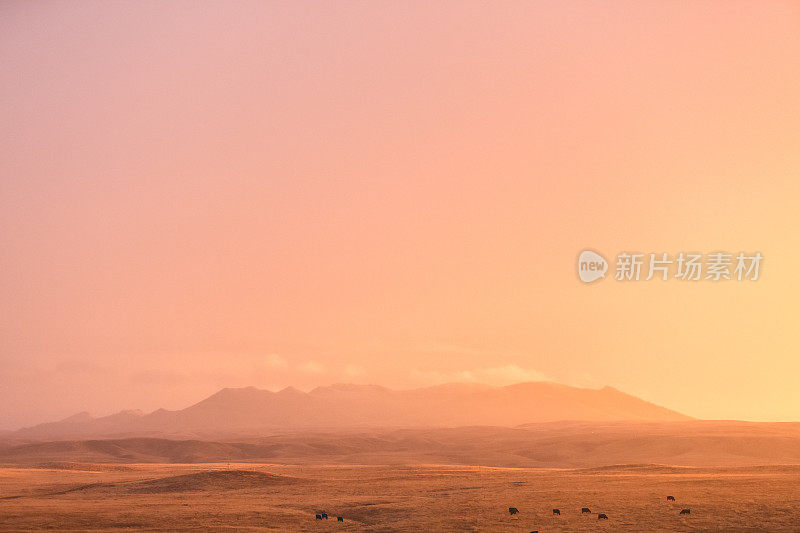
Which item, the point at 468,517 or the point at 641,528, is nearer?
the point at 641,528

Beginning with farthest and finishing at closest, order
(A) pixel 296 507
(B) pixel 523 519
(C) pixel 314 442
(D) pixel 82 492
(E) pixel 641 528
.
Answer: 1. (C) pixel 314 442
2. (D) pixel 82 492
3. (A) pixel 296 507
4. (B) pixel 523 519
5. (E) pixel 641 528

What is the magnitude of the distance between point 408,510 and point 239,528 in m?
10.2

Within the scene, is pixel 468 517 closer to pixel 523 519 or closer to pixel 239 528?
pixel 523 519

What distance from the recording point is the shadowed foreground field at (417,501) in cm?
3816

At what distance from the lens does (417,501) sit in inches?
1869

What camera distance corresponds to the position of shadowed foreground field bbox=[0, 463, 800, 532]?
38.2 metres

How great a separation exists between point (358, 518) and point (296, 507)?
588 cm

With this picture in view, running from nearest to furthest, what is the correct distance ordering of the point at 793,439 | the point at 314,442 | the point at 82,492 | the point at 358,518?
the point at 358,518
the point at 82,492
the point at 793,439
the point at 314,442

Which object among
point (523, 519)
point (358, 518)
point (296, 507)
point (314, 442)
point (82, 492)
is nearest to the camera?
point (523, 519)

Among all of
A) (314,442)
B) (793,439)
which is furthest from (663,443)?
(314,442)

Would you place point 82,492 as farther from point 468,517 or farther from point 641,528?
point 641,528

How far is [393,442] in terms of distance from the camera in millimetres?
153500

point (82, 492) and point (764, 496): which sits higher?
point (764, 496)

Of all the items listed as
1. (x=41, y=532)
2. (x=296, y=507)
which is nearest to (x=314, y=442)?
(x=296, y=507)
